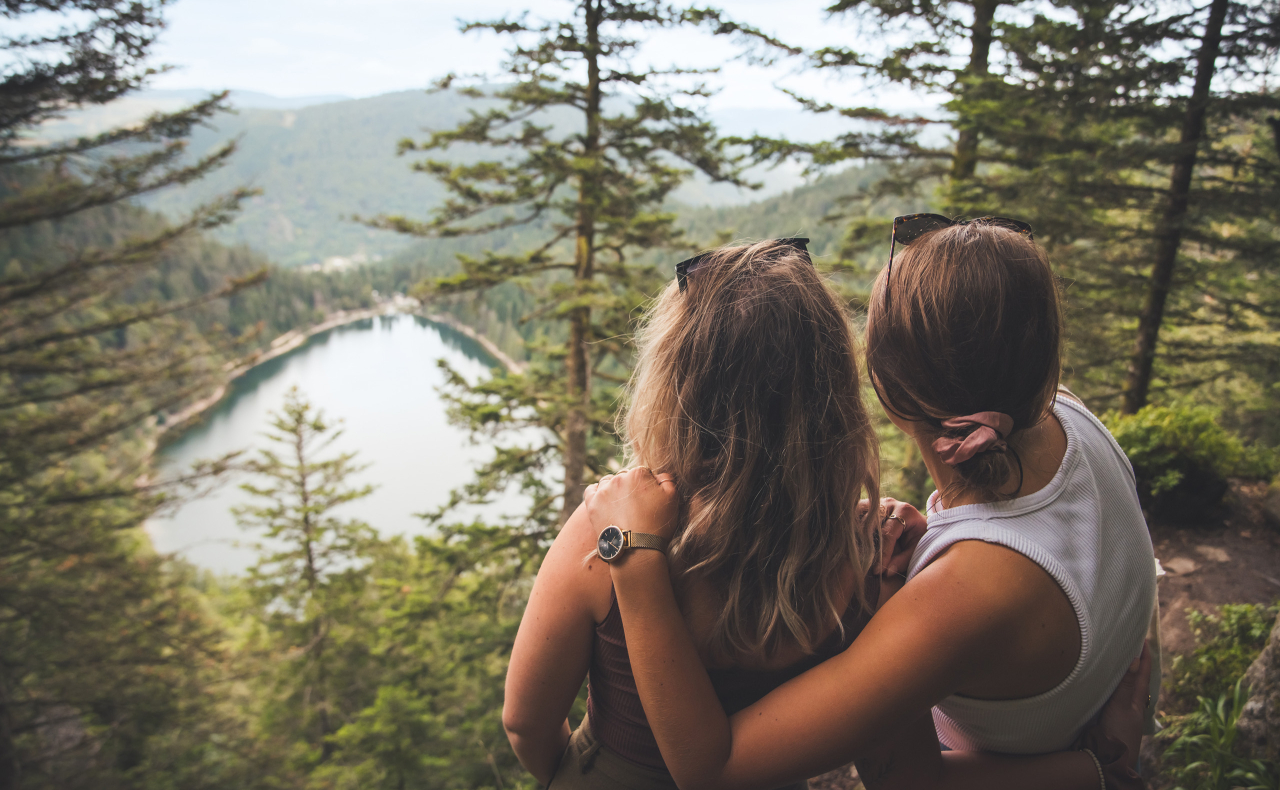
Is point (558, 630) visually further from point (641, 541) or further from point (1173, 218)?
point (1173, 218)

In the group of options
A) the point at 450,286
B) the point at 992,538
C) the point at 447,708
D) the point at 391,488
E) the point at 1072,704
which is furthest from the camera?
the point at 391,488

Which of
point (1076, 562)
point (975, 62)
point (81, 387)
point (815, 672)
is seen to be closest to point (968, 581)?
point (1076, 562)

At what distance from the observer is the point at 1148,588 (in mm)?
1124

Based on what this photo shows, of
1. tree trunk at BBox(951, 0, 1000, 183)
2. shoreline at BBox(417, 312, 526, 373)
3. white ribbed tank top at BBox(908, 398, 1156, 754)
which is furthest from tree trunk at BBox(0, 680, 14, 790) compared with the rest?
shoreline at BBox(417, 312, 526, 373)

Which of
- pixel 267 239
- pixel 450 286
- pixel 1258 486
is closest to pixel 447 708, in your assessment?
pixel 450 286

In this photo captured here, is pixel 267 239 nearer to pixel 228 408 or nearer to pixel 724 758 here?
pixel 228 408

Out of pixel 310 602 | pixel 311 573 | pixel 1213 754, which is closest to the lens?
pixel 1213 754

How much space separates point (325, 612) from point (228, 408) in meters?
50.1

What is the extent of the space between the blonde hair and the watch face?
124 millimetres

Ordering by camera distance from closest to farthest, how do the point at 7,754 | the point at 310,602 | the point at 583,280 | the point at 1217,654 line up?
the point at 1217,654, the point at 7,754, the point at 583,280, the point at 310,602

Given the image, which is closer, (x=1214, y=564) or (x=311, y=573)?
(x=1214, y=564)

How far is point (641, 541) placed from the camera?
1022 mm

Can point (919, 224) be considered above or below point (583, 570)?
above

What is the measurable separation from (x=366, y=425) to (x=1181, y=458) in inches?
2153
